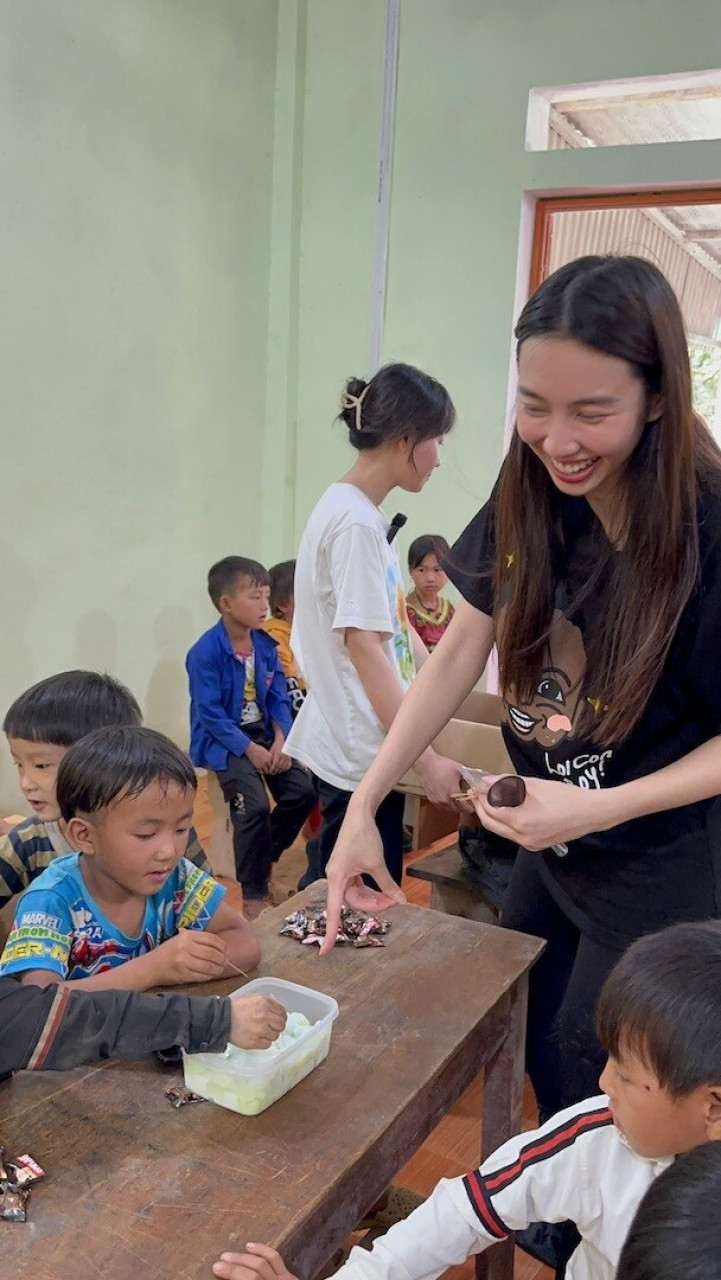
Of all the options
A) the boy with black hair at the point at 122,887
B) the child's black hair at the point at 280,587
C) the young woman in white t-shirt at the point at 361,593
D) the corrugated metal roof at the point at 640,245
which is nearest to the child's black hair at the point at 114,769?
the boy with black hair at the point at 122,887

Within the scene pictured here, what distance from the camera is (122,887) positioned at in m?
1.45

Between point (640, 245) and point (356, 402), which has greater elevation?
point (640, 245)

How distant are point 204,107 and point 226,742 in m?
2.81

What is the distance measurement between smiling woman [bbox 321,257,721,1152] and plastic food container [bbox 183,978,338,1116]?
1.02 ft

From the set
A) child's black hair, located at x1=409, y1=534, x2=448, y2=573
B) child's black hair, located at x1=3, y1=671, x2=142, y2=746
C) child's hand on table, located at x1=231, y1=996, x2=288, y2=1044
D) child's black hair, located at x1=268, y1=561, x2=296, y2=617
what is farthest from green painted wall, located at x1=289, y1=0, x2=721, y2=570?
child's hand on table, located at x1=231, y1=996, x2=288, y2=1044

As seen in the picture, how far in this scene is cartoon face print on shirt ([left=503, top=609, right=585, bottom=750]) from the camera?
1426 millimetres

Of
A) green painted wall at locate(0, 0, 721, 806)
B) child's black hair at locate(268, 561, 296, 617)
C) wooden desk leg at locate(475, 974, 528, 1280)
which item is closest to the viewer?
wooden desk leg at locate(475, 974, 528, 1280)

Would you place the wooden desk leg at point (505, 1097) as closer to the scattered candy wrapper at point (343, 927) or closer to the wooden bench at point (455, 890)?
the scattered candy wrapper at point (343, 927)

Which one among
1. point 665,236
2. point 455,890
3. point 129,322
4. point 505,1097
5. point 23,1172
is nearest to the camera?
point 23,1172

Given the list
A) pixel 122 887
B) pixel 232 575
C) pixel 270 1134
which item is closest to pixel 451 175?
pixel 232 575

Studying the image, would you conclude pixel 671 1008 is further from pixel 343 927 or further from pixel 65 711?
pixel 65 711

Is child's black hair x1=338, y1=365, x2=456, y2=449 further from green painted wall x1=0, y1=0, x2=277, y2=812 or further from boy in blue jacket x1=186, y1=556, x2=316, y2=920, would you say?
green painted wall x1=0, y1=0, x2=277, y2=812

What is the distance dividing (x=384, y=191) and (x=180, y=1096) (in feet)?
14.4

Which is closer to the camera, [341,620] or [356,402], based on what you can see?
[341,620]
